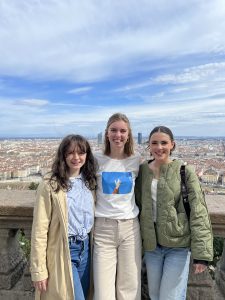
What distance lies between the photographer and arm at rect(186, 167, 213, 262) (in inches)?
90.3

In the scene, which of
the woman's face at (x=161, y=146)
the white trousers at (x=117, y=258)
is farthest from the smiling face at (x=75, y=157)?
the woman's face at (x=161, y=146)

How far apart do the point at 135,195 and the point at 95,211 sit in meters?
0.37

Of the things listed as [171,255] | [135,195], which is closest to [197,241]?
[171,255]

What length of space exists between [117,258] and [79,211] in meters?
0.50

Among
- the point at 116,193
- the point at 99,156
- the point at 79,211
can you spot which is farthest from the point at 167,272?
the point at 99,156

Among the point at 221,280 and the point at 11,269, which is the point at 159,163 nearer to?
the point at 221,280

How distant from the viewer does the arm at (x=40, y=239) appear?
7.35ft

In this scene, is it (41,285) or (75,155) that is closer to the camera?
(41,285)

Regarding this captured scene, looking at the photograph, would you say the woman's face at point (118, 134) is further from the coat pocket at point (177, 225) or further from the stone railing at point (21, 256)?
the stone railing at point (21, 256)

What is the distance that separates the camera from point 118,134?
2555mm

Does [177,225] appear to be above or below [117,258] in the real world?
above

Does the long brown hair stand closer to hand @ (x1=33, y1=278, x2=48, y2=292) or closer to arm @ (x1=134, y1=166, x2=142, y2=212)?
arm @ (x1=134, y1=166, x2=142, y2=212)

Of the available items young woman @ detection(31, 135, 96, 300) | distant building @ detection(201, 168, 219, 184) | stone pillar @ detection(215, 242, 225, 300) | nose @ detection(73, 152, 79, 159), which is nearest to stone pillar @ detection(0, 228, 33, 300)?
young woman @ detection(31, 135, 96, 300)

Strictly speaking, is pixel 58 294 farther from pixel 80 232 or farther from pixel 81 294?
pixel 80 232
